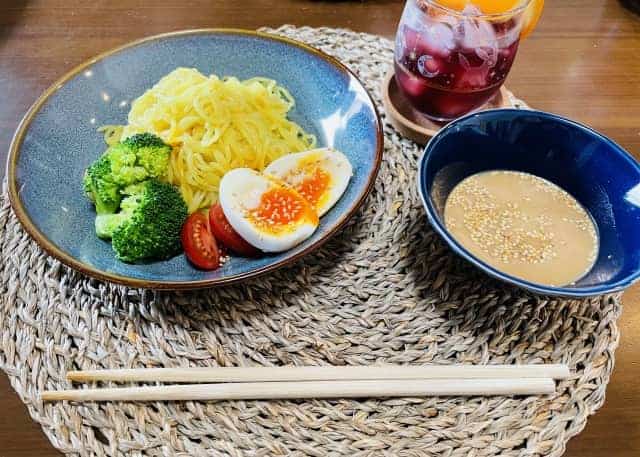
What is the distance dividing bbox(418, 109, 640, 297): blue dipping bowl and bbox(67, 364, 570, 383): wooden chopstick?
381 millimetres

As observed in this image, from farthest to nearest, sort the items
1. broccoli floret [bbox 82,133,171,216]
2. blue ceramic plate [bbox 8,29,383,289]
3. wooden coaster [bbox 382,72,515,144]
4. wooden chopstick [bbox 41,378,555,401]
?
1. wooden coaster [bbox 382,72,515,144]
2. broccoli floret [bbox 82,133,171,216]
3. blue ceramic plate [bbox 8,29,383,289]
4. wooden chopstick [bbox 41,378,555,401]

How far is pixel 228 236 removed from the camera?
1753 mm

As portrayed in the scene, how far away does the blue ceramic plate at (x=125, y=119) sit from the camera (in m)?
1.69

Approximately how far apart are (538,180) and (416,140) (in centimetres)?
46

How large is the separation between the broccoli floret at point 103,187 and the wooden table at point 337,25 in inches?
18.3

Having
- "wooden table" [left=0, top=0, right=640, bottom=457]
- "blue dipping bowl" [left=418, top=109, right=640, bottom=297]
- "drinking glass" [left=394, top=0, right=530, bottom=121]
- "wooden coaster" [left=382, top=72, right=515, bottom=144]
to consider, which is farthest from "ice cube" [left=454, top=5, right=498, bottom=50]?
"wooden table" [left=0, top=0, right=640, bottom=457]

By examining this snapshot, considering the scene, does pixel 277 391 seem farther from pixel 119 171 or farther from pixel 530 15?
pixel 530 15

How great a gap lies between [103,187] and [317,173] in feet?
2.20

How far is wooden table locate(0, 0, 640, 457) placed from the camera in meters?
2.46

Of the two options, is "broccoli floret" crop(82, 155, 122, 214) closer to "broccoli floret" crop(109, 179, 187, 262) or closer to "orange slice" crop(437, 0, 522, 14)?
"broccoli floret" crop(109, 179, 187, 262)

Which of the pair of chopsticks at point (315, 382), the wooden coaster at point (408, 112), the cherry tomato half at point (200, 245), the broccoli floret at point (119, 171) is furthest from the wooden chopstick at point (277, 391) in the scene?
the wooden coaster at point (408, 112)

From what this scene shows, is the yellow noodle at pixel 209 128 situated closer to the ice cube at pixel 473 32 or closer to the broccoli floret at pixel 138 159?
the broccoli floret at pixel 138 159

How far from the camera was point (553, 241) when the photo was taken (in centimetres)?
178

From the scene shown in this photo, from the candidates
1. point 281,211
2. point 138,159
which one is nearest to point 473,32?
point 281,211
